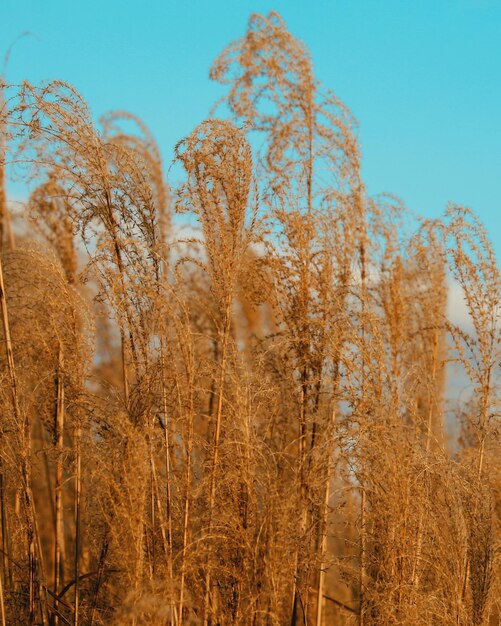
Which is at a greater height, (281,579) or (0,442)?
(0,442)

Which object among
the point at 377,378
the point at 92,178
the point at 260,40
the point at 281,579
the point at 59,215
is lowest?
the point at 281,579

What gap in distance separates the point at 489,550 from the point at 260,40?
3.80 meters

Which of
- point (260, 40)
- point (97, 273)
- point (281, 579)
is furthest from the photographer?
point (260, 40)

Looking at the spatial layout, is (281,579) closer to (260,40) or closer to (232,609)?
(232,609)

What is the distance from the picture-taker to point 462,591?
15.0ft

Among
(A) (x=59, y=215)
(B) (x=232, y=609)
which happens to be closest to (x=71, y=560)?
(A) (x=59, y=215)

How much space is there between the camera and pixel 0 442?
440cm

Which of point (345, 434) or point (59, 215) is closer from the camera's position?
point (345, 434)

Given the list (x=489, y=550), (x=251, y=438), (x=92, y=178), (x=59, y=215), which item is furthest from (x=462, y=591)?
(x=59, y=215)

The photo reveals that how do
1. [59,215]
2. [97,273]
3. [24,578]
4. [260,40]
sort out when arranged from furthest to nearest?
[59,215], [260,40], [24,578], [97,273]

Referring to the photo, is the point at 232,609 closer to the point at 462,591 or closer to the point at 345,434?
the point at 345,434

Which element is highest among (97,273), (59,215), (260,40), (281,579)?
(260,40)

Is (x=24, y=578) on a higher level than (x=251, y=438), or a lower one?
lower

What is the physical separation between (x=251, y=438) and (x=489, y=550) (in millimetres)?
1518
